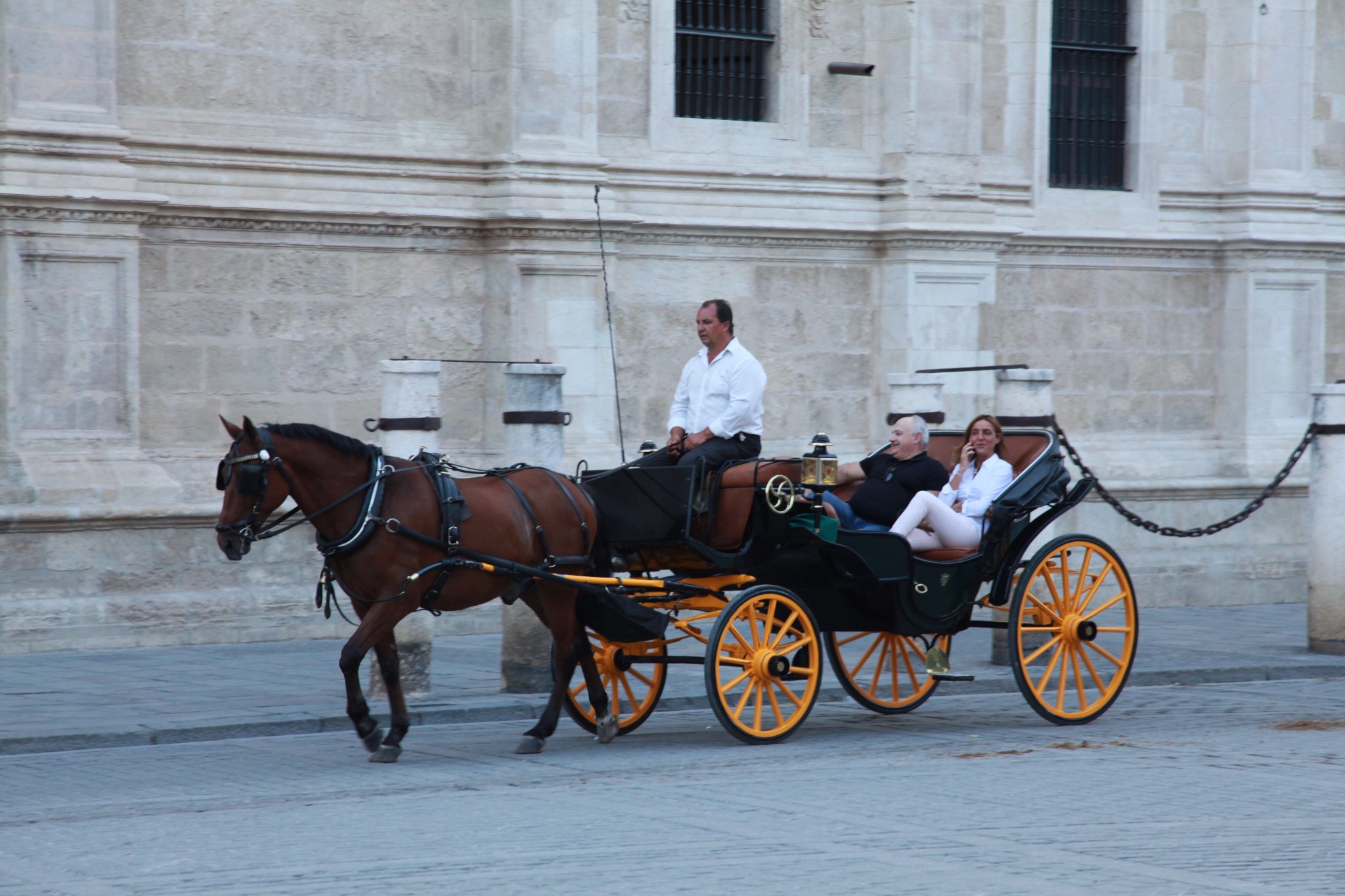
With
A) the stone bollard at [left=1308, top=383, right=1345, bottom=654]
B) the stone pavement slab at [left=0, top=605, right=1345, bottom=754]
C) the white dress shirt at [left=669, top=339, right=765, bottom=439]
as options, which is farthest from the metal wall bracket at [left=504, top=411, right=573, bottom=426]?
the stone bollard at [left=1308, top=383, right=1345, bottom=654]

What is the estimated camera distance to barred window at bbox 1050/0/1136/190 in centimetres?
1806

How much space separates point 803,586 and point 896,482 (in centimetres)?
80

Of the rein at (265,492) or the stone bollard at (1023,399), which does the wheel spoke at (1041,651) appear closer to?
the stone bollard at (1023,399)

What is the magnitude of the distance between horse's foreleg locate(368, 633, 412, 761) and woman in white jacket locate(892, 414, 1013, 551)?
9.00 feet

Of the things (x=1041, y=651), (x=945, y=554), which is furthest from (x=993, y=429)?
(x=1041, y=651)

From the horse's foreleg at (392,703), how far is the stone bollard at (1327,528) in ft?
24.5

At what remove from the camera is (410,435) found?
10938 millimetres

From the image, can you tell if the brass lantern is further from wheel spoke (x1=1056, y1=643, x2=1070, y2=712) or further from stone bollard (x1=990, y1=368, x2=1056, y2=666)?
stone bollard (x1=990, y1=368, x2=1056, y2=666)

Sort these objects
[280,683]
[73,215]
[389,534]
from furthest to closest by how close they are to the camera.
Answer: [73,215], [280,683], [389,534]

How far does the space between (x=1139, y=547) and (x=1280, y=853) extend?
11.0 metres

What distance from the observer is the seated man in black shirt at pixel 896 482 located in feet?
32.8

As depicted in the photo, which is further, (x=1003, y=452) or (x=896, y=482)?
(x=1003, y=452)

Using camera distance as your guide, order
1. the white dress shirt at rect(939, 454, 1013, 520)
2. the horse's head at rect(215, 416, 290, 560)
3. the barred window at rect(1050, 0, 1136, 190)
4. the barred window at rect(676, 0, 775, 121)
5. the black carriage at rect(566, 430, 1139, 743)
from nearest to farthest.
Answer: the horse's head at rect(215, 416, 290, 560) < the black carriage at rect(566, 430, 1139, 743) < the white dress shirt at rect(939, 454, 1013, 520) < the barred window at rect(676, 0, 775, 121) < the barred window at rect(1050, 0, 1136, 190)

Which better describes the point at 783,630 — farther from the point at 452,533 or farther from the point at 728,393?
the point at 452,533
